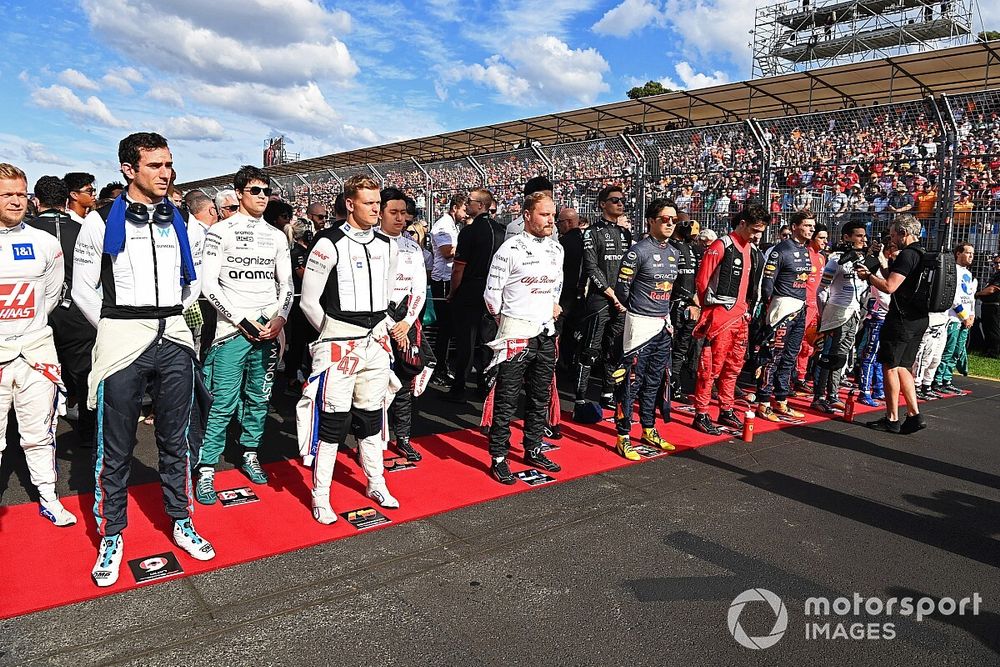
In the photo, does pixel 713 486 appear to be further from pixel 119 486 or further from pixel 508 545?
pixel 119 486

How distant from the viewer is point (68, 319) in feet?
17.0

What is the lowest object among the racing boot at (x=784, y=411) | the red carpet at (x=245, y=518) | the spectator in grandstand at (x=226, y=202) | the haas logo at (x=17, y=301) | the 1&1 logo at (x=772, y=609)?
the red carpet at (x=245, y=518)

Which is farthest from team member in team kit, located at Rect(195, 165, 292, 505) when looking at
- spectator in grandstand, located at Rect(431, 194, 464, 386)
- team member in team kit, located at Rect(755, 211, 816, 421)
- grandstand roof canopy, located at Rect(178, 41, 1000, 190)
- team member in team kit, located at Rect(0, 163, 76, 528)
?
grandstand roof canopy, located at Rect(178, 41, 1000, 190)

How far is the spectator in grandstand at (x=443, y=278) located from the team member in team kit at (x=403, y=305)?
2479 millimetres

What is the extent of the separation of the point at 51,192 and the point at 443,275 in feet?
13.4

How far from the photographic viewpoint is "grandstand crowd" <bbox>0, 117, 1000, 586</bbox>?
3.39 meters

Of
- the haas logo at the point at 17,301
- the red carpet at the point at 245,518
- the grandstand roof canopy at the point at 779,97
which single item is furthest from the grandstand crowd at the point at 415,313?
the grandstand roof canopy at the point at 779,97

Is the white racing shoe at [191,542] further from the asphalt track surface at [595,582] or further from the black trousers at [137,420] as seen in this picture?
the asphalt track surface at [595,582]

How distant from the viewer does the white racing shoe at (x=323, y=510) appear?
4.00 meters

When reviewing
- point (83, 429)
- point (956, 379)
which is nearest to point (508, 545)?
point (83, 429)

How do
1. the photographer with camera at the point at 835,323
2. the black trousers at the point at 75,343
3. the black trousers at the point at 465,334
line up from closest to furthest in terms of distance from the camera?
the black trousers at the point at 75,343
the black trousers at the point at 465,334
the photographer with camera at the point at 835,323

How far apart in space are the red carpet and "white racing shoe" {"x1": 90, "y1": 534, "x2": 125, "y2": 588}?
0.04 meters

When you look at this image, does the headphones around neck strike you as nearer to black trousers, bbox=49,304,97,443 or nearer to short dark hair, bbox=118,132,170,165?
short dark hair, bbox=118,132,170,165

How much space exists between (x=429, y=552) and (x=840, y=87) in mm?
15049
